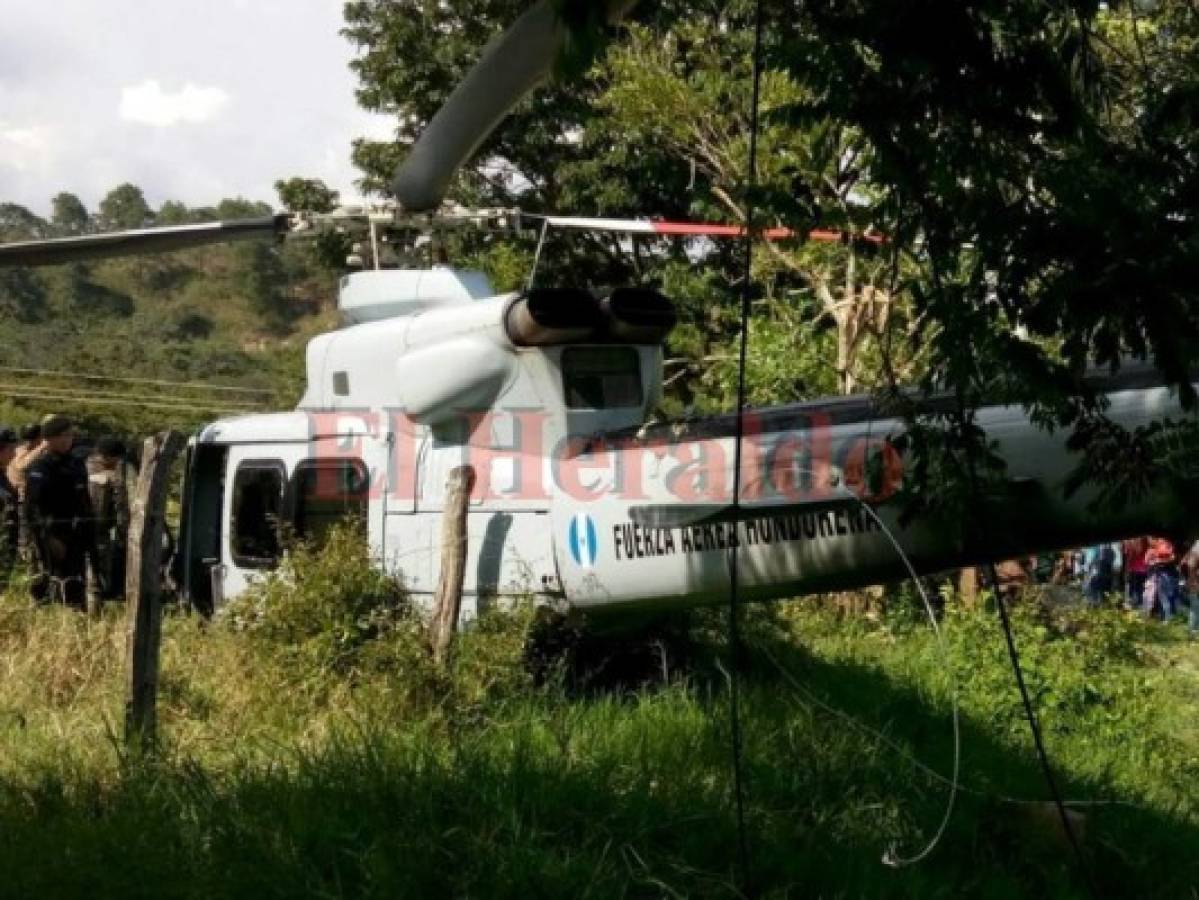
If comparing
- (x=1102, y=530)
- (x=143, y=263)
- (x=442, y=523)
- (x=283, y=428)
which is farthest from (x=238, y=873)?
(x=143, y=263)

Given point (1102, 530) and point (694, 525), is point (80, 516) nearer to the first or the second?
point (694, 525)

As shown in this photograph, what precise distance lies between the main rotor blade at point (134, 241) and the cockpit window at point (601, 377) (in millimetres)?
2042

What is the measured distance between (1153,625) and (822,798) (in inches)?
304

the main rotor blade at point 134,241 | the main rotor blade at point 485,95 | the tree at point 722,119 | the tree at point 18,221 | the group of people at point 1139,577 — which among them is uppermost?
the tree at point 18,221

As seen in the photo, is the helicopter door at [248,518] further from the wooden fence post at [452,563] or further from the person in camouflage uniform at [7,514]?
the wooden fence post at [452,563]

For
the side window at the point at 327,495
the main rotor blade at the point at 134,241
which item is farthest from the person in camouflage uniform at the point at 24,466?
the main rotor blade at the point at 134,241

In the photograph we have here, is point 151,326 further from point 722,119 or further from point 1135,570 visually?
point 1135,570

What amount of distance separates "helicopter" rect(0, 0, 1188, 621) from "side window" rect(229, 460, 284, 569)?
14 mm

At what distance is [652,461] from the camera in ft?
18.2

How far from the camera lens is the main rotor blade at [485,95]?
281 cm

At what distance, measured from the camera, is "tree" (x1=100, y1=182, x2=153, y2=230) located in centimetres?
13216

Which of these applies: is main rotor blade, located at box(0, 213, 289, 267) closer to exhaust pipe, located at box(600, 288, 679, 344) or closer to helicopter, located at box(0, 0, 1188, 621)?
helicopter, located at box(0, 0, 1188, 621)

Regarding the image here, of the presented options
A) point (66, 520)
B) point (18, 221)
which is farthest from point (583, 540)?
point (18, 221)

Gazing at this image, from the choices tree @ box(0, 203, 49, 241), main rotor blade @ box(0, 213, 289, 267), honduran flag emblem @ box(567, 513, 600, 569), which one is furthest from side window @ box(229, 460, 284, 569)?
tree @ box(0, 203, 49, 241)
